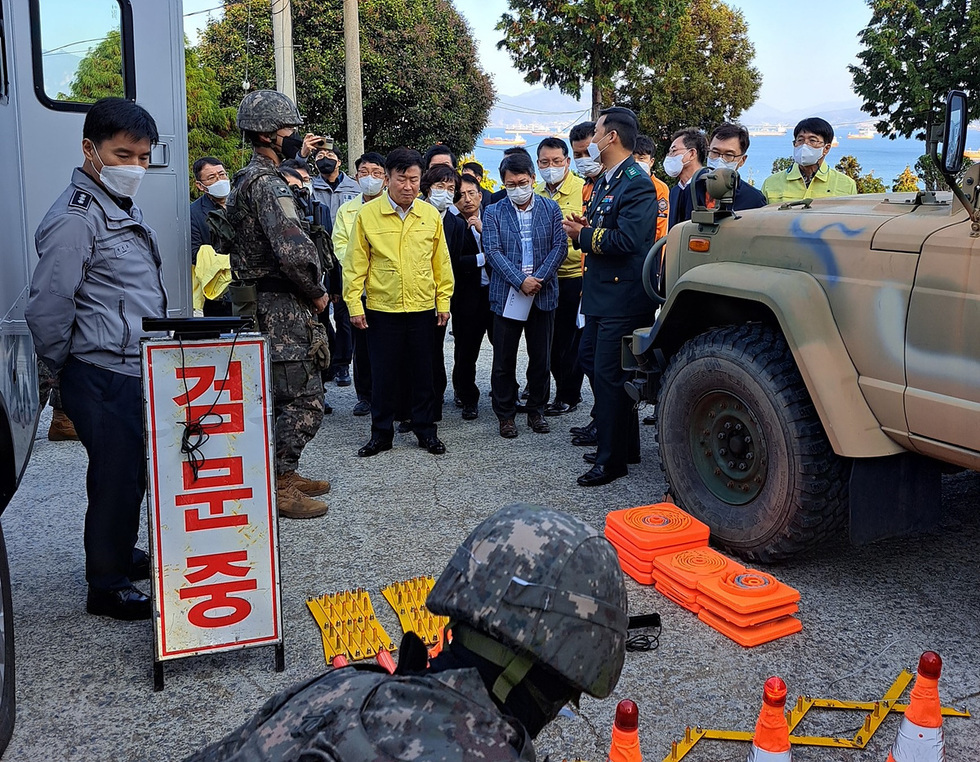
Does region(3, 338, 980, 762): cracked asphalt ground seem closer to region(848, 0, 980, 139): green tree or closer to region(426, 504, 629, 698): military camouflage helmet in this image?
region(426, 504, 629, 698): military camouflage helmet

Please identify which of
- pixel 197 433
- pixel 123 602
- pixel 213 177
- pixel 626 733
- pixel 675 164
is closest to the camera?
pixel 626 733

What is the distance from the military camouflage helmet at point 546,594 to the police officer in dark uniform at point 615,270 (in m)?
3.56

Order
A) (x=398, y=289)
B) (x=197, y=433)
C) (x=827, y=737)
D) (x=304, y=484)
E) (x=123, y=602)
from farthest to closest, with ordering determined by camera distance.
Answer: (x=398, y=289)
(x=304, y=484)
(x=123, y=602)
(x=197, y=433)
(x=827, y=737)

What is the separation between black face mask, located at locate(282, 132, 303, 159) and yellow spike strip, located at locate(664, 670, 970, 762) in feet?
10.7

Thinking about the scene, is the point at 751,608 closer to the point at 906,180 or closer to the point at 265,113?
the point at 265,113

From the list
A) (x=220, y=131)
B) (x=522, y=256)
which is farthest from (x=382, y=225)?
(x=220, y=131)

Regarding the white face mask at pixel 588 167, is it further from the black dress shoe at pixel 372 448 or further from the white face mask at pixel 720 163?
the black dress shoe at pixel 372 448

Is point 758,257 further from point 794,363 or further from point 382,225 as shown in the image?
point 382,225

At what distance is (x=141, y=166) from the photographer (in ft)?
10.9

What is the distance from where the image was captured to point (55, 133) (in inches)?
169

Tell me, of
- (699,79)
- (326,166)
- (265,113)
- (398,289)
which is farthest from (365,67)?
(265,113)

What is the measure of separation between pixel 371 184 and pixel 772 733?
18.6ft

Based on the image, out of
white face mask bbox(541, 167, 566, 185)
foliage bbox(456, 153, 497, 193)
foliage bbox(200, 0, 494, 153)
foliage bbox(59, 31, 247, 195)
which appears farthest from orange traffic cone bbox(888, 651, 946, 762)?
foliage bbox(200, 0, 494, 153)

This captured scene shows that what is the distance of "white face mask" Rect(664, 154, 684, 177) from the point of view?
6.75m
